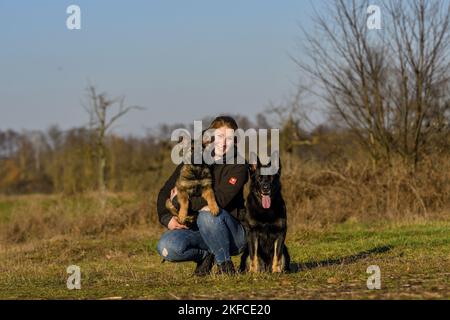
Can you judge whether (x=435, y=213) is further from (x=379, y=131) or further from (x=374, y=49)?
(x=374, y=49)

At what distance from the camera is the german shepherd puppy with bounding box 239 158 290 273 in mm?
8523

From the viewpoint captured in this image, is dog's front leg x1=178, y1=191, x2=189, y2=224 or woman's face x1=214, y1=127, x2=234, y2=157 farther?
dog's front leg x1=178, y1=191, x2=189, y2=224

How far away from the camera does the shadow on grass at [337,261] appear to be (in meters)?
9.63

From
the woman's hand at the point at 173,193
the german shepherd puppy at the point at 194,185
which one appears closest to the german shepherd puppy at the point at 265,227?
the german shepherd puppy at the point at 194,185

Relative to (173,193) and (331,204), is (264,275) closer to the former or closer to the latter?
(173,193)

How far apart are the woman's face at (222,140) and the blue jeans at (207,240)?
2.22 ft

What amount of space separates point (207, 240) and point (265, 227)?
668 millimetres

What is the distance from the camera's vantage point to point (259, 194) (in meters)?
8.57

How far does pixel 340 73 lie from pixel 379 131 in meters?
2.02

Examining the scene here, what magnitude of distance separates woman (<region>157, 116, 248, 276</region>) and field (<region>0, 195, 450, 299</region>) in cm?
33

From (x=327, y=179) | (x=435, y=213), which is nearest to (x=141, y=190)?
(x=327, y=179)

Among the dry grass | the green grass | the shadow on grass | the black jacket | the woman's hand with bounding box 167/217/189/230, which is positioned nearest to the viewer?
the green grass

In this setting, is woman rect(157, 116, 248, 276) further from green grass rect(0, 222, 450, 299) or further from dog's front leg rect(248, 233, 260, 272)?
green grass rect(0, 222, 450, 299)

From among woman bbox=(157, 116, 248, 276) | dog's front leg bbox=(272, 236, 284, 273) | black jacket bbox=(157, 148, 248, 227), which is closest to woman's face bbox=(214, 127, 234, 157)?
woman bbox=(157, 116, 248, 276)
